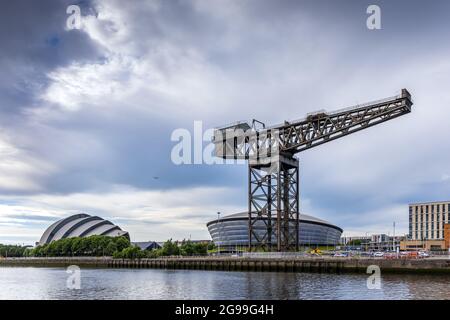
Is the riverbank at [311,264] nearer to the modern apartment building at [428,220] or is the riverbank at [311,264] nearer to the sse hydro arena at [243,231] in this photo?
the sse hydro arena at [243,231]

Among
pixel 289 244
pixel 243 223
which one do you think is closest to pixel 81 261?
pixel 243 223

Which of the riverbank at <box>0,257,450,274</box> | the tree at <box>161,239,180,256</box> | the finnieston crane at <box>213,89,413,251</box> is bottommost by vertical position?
the tree at <box>161,239,180,256</box>

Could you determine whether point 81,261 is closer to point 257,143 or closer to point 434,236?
point 257,143

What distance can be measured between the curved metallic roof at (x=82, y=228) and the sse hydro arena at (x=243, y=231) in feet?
137

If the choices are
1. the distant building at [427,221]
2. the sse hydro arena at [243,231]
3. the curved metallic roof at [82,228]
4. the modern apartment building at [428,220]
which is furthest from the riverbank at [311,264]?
the modern apartment building at [428,220]

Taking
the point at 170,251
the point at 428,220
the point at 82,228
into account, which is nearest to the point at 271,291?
the point at 170,251

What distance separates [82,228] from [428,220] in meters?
125

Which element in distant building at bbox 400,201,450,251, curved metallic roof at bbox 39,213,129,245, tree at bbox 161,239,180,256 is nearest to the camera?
tree at bbox 161,239,180,256

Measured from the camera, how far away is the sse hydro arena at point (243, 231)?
154500 mm

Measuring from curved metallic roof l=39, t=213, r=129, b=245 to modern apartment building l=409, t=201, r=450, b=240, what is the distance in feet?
350

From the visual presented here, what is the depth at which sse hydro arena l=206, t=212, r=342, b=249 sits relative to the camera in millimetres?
154500

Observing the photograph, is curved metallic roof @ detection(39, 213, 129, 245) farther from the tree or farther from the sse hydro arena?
the tree

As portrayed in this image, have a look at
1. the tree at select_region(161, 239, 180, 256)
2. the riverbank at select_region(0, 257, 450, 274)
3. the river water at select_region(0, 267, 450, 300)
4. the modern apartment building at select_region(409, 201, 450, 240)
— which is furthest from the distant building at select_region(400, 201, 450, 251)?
the river water at select_region(0, 267, 450, 300)
